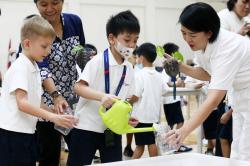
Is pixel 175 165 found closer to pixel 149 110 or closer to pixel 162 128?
pixel 162 128

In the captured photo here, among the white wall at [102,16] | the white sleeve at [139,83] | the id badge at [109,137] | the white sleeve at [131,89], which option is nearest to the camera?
the id badge at [109,137]

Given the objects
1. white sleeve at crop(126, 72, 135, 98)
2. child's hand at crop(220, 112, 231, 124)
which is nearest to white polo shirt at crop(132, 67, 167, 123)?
child's hand at crop(220, 112, 231, 124)

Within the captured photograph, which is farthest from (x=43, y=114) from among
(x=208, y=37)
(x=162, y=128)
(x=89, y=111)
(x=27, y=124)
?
(x=208, y=37)

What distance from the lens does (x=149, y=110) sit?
11.3 feet

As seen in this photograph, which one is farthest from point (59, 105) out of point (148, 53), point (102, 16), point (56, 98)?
point (102, 16)

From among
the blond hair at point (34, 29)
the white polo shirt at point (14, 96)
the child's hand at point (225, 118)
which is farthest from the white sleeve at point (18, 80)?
the child's hand at point (225, 118)

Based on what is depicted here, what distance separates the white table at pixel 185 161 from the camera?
1.30 metres

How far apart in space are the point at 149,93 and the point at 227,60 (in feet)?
6.02

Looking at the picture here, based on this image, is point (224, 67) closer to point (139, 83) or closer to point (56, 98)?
point (56, 98)

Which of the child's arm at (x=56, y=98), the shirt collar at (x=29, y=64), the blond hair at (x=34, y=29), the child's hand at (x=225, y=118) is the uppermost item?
the blond hair at (x=34, y=29)

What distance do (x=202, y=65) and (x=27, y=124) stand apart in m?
0.90

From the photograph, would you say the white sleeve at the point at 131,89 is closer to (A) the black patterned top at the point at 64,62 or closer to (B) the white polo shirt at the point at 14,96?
(A) the black patterned top at the point at 64,62

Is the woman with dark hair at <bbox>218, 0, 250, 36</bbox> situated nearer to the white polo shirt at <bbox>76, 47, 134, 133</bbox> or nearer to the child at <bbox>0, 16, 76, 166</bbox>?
the white polo shirt at <bbox>76, 47, 134, 133</bbox>

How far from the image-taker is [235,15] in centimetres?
281
